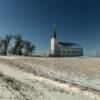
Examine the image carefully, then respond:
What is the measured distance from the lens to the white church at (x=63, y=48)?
81.8 meters

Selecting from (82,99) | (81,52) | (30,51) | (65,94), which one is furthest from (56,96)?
(81,52)

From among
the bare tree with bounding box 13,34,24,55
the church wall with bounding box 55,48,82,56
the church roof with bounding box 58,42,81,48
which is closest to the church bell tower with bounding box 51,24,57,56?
the church wall with bounding box 55,48,82,56

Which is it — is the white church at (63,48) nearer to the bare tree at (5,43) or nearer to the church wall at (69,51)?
the church wall at (69,51)

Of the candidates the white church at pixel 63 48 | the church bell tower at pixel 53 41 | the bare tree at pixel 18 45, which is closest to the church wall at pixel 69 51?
the white church at pixel 63 48

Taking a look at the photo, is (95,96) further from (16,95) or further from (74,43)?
(74,43)

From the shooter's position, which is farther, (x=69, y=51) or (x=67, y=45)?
(x=67, y=45)

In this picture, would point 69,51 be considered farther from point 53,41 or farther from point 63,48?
point 53,41

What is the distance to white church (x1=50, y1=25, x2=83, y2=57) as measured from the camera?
268 feet

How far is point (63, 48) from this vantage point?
8269 cm

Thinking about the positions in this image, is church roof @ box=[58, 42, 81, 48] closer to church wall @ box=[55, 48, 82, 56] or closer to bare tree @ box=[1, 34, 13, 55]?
church wall @ box=[55, 48, 82, 56]

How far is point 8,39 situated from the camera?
76.2 meters

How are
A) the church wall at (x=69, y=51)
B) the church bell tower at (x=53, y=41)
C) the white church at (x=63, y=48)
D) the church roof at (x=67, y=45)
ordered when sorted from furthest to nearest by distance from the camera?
the church roof at (x=67, y=45), the church wall at (x=69, y=51), the white church at (x=63, y=48), the church bell tower at (x=53, y=41)

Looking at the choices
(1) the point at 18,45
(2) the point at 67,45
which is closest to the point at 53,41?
(2) the point at 67,45

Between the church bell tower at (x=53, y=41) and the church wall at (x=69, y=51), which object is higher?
the church bell tower at (x=53, y=41)
